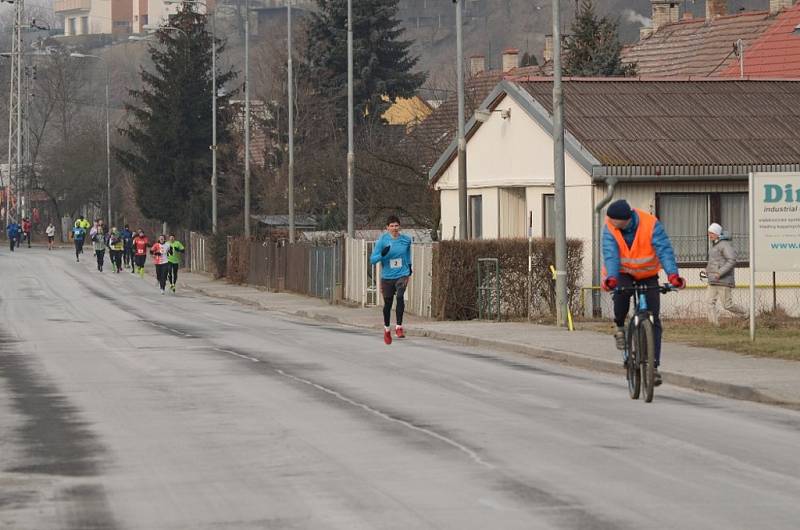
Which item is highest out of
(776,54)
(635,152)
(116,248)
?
(776,54)

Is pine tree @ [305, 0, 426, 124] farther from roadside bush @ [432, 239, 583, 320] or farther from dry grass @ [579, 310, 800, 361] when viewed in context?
dry grass @ [579, 310, 800, 361]

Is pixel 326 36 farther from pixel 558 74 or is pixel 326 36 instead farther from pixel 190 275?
pixel 558 74

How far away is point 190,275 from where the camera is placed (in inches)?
2539

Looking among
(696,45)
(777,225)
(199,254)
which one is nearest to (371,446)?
(777,225)

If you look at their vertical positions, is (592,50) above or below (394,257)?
above

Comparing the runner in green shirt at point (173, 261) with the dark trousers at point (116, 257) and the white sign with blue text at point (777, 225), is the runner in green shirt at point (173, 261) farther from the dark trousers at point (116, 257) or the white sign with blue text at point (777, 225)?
the white sign with blue text at point (777, 225)

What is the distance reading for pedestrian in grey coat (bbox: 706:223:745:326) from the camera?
26500mm

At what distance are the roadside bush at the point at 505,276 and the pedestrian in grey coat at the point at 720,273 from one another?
10.6 ft

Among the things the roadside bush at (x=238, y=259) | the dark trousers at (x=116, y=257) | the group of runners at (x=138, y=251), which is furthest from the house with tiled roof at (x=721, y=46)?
the dark trousers at (x=116, y=257)

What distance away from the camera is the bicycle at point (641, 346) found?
15.3 m

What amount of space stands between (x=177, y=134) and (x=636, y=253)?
6187 cm

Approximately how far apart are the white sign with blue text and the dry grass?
1.08 m

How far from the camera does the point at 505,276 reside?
2934 centimetres

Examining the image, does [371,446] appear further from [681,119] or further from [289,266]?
[289,266]
